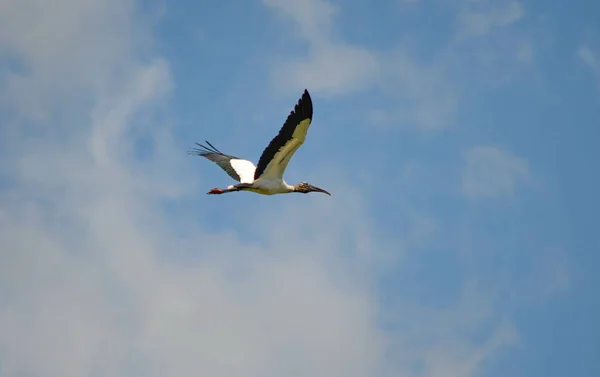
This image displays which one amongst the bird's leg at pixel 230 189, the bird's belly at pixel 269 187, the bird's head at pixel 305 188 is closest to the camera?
the bird's belly at pixel 269 187

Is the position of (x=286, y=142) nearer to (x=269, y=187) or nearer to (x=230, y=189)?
(x=269, y=187)

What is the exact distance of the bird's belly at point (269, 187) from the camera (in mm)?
25906

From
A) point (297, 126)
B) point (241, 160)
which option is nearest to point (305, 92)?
point (297, 126)

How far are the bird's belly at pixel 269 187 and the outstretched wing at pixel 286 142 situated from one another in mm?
241

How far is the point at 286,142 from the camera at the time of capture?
23.4 m

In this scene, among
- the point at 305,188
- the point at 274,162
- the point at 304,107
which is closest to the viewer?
the point at 304,107

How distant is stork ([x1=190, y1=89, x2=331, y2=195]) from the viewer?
22406 mm

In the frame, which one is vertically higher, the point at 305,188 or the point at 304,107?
the point at 305,188

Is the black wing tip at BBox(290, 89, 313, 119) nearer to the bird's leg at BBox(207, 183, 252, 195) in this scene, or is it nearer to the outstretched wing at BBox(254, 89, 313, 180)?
the outstretched wing at BBox(254, 89, 313, 180)

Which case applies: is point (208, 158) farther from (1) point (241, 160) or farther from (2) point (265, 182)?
(2) point (265, 182)

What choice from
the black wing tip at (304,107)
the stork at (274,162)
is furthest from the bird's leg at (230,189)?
the black wing tip at (304,107)

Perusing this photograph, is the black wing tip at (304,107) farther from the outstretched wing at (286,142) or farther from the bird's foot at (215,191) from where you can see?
the bird's foot at (215,191)

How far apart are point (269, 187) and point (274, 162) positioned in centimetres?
152

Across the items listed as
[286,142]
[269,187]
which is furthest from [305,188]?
[286,142]
